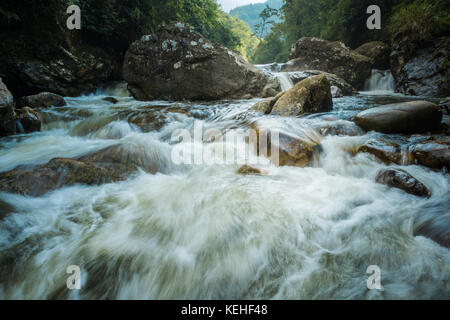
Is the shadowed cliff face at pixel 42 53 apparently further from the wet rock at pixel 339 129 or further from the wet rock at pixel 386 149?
the wet rock at pixel 386 149

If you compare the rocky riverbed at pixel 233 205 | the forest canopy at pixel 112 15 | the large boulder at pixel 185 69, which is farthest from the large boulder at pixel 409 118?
the forest canopy at pixel 112 15

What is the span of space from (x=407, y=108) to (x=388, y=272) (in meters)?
3.29

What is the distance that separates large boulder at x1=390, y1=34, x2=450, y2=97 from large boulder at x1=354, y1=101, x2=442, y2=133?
14.4 feet

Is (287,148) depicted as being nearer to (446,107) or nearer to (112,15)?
(446,107)

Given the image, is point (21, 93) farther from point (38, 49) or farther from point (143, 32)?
point (143, 32)

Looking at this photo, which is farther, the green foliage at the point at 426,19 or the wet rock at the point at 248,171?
the green foliage at the point at 426,19

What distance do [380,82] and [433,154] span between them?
9.09 m

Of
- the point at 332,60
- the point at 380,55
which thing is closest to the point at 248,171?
the point at 332,60

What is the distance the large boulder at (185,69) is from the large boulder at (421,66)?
5579 mm

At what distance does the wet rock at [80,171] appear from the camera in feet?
7.79

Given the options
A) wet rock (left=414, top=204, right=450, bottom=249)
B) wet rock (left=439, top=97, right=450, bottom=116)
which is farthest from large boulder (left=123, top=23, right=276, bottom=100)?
wet rock (left=414, top=204, right=450, bottom=249)

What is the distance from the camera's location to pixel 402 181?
2432 mm

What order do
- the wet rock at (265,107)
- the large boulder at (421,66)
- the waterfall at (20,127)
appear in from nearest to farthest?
the waterfall at (20,127) → the wet rock at (265,107) → the large boulder at (421,66)

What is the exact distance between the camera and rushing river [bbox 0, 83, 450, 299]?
1.47 metres
